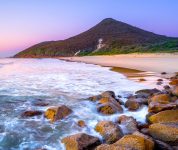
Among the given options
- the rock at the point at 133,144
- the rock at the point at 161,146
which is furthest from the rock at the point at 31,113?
A: the rock at the point at 161,146

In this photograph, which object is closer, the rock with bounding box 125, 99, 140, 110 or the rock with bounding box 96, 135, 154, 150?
the rock with bounding box 96, 135, 154, 150

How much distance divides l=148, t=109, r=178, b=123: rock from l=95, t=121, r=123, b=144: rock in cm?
180

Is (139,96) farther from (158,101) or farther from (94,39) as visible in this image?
(94,39)

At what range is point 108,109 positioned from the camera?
1065 centimetres

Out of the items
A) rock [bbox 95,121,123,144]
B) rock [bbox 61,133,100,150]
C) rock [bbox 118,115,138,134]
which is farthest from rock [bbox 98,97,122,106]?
rock [bbox 61,133,100,150]

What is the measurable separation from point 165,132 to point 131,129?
46.6 inches

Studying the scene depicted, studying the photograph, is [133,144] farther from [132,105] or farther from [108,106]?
[132,105]

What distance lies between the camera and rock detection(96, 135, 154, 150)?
6309 mm

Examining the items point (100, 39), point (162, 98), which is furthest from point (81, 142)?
point (100, 39)

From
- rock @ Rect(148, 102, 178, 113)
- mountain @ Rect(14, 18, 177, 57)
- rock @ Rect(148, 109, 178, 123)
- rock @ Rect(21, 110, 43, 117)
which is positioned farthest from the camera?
mountain @ Rect(14, 18, 177, 57)

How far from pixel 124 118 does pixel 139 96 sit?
4.33 metres

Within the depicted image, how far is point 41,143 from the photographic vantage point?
25.5 ft

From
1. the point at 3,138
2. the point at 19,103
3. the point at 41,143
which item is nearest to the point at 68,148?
the point at 41,143

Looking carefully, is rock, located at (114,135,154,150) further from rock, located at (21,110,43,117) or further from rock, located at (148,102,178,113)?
rock, located at (21,110,43,117)
